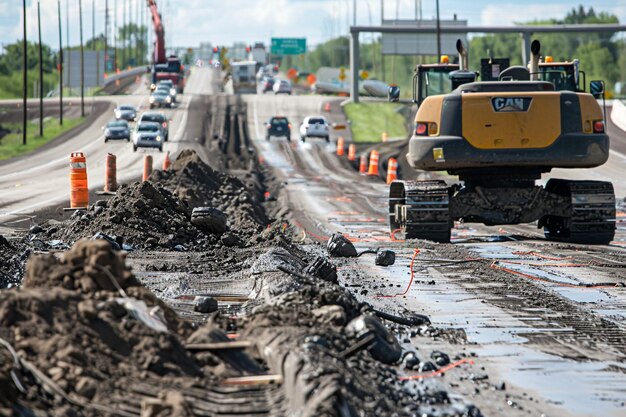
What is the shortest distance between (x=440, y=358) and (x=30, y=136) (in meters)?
71.6

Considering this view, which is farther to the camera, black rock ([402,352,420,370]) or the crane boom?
the crane boom

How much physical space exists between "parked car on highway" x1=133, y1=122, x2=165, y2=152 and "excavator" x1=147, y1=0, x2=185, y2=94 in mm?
37566

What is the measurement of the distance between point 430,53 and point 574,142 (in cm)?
7193

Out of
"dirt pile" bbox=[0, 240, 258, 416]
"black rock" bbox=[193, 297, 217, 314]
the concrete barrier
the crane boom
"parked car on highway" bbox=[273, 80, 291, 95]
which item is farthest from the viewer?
"parked car on highway" bbox=[273, 80, 291, 95]

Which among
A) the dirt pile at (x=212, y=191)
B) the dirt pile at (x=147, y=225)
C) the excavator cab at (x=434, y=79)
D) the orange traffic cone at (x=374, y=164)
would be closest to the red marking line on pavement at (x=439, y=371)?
the dirt pile at (x=147, y=225)

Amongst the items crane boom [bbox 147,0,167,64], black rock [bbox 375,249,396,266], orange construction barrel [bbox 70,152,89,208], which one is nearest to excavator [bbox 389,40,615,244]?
black rock [bbox 375,249,396,266]

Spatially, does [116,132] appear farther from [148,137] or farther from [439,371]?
[439,371]

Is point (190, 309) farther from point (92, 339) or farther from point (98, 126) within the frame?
point (98, 126)

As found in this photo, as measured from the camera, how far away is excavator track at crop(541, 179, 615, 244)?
18297mm

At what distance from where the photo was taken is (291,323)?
8805 millimetres

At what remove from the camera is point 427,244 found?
1791 centimetres

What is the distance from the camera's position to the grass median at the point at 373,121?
81.2 metres

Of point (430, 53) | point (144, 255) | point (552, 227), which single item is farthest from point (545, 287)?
point (430, 53)

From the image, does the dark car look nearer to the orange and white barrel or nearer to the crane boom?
the orange and white barrel
